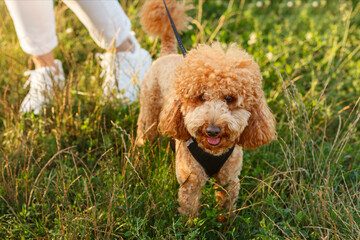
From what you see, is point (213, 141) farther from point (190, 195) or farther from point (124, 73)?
point (124, 73)

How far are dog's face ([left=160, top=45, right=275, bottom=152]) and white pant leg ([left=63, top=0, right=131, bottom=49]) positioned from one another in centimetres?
147

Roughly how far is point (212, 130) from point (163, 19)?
1.40 metres

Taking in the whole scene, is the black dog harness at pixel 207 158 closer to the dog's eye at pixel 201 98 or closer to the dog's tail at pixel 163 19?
the dog's eye at pixel 201 98

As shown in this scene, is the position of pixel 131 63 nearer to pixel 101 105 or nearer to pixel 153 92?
pixel 101 105

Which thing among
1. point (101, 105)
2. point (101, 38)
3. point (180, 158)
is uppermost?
point (101, 38)

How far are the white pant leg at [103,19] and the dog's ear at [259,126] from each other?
70.6 inches

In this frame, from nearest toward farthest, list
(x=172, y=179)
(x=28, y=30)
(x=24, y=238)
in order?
(x=24, y=238) → (x=172, y=179) → (x=28, y=30)

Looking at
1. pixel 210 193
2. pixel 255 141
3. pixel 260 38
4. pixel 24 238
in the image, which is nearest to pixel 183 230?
pixel 210 193

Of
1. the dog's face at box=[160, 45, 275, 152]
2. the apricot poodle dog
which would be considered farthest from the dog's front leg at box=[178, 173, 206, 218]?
the dog's face at box=[160, 45, 275, 152]

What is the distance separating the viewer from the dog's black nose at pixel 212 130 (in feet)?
6.44

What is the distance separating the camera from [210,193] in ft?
8.09

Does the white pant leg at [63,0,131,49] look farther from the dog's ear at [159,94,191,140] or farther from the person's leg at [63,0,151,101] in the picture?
the dog's ear at [159,94,191,140]

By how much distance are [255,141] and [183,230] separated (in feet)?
2.51

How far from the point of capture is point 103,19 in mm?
3455
